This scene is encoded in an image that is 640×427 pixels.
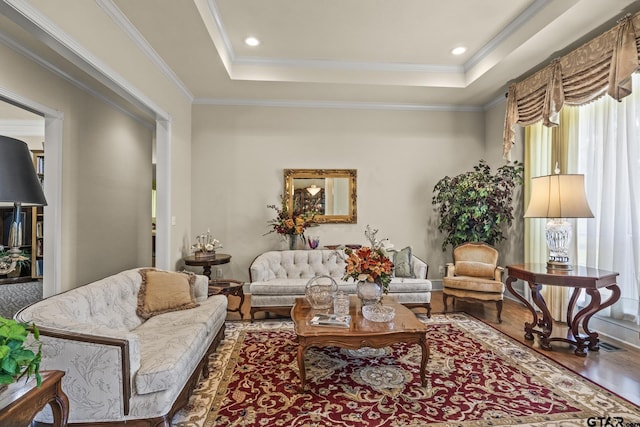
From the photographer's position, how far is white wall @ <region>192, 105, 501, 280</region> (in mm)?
4961

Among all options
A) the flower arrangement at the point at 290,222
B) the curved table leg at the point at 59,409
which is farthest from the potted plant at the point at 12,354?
the flower arrangement at the point at 290,222

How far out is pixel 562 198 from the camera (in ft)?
9.64

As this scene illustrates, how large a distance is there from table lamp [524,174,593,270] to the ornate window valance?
0.88 meters

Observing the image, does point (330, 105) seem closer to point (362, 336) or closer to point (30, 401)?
point (362, 336)

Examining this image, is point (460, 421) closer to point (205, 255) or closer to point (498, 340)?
point (498, 340)

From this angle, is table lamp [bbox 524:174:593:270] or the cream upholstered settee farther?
table lamp [bbox 524:174:593:270]

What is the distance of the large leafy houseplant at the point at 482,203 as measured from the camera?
4367 mm

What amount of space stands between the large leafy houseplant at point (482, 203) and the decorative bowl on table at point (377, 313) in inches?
98.2

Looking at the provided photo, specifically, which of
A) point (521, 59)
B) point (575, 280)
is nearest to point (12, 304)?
point (575, 280)

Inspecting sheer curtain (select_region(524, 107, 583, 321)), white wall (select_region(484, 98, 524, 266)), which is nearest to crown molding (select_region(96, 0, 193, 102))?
sheer curtain (select_region(524, 107, 583, 321))

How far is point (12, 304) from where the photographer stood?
4.45m

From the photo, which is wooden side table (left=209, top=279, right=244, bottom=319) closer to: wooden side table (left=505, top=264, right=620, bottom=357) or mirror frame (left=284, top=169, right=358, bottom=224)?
mirror frame (left=284, top=169, right=358, bottom=224)

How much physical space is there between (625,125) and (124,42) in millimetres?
4894

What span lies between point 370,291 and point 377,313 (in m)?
0.20
